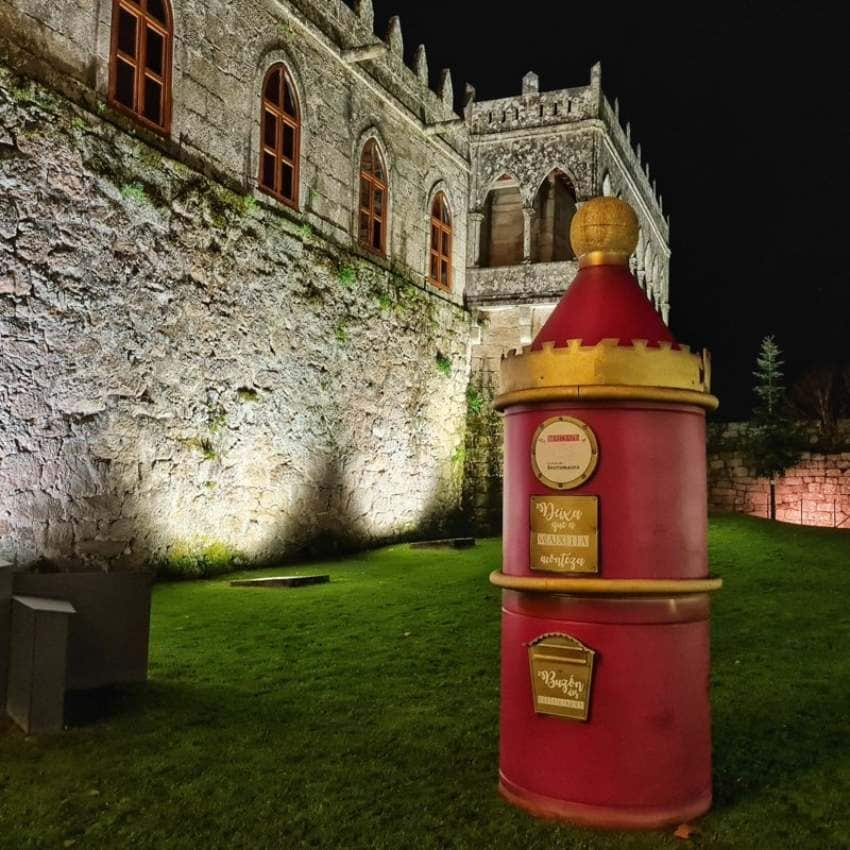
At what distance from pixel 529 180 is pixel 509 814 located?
14.6m

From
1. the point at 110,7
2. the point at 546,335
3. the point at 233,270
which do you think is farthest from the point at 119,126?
the point at 546,335

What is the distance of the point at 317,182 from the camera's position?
40.7 feet

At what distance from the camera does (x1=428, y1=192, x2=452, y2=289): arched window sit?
15898mm

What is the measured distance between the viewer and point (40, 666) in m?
4.28

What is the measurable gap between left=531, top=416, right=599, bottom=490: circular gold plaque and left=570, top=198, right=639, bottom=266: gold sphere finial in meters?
0.79

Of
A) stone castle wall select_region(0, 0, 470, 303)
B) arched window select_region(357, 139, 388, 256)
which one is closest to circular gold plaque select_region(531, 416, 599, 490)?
stone castle wall select_region(0, 0, 470, 303)

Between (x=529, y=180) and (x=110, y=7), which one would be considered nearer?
(x=110, y=7)

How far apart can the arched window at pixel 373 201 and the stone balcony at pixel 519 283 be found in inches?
120

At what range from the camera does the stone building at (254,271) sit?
827 centimetres

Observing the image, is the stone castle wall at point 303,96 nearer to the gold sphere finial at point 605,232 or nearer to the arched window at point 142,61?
the arched window at point 142,61

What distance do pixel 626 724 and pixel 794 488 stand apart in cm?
1702

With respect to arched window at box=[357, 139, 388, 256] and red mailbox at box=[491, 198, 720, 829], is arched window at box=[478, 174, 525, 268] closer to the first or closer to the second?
arched window at box=[357, 139, 388, 256]

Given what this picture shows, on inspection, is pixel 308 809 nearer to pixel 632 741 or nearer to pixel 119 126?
pixel 632 741

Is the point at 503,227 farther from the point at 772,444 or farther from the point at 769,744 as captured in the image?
the point at 769,744
